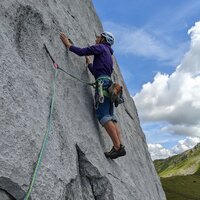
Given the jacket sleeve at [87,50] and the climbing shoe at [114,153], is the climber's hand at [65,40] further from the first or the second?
the climbing shoe at [114,153]

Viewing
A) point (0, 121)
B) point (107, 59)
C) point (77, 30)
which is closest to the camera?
point (0, 121)

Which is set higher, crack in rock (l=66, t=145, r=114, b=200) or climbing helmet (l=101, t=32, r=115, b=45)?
climbing helmet (l=101, t=32, r=115, b=45)

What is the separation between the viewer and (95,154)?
10914 millimetres

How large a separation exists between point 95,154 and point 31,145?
10.9 ft

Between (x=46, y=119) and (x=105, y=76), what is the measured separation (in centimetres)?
384

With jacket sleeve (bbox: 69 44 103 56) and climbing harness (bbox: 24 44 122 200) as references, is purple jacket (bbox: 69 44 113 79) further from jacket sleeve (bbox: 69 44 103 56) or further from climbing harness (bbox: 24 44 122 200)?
climbing harness (bbox: 24 44 122 200)

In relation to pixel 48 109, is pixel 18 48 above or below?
above

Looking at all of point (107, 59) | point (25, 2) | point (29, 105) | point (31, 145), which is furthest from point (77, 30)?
point (31, 145)

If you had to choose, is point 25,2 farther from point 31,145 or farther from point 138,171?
point 138,171

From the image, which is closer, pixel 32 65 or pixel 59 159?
pixel 59 159

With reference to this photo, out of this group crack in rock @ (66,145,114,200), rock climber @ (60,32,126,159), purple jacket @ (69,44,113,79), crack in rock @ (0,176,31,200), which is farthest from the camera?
purple jacket @ (69,44,113,79)

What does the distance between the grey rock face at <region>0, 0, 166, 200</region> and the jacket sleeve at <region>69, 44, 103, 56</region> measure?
1.24 ft

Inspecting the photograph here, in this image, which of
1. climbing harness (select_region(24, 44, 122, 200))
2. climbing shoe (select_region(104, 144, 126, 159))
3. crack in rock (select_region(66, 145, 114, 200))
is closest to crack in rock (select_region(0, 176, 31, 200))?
climbing harness (select_region(24, 44, 122, 200))

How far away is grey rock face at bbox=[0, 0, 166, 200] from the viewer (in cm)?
765
